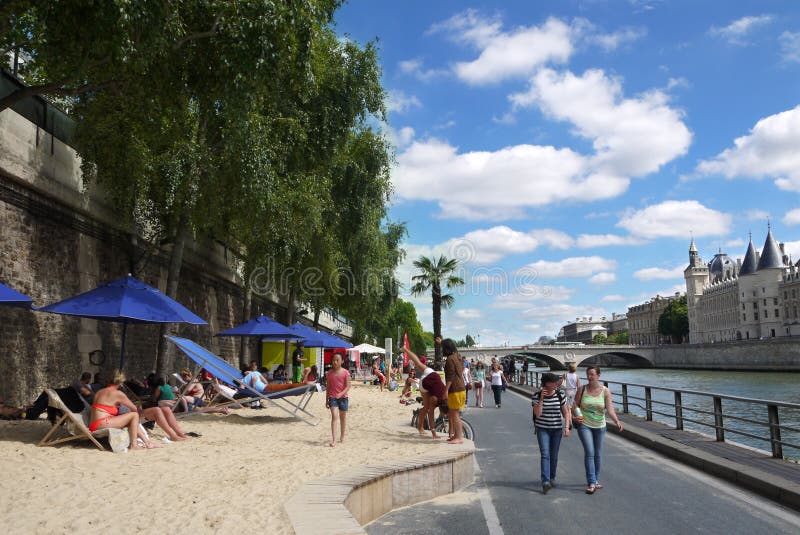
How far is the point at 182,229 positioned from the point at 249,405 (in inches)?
186

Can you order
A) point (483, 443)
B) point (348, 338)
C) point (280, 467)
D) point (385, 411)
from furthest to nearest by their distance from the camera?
1. point (348, 338)
2. point (385, 411)
3. point (483, 443)
4. point (280, 467)

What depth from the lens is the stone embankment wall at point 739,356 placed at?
76.8 m

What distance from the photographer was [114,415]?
8.99 metres

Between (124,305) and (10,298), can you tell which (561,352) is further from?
(10,298)

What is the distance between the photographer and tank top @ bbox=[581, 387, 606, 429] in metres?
7.61

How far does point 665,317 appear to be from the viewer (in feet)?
484

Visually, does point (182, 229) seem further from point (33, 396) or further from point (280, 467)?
point (280, 467)

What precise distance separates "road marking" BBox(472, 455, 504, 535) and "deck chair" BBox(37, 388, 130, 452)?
467cm

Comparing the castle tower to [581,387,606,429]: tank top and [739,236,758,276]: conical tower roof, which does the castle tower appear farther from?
[581,387,606,429]: tank top

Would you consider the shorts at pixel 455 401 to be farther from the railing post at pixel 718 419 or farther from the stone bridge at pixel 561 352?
the stone bridge at pixel 561 352

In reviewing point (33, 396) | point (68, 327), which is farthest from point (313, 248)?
point (33, 396)

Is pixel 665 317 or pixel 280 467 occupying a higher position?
pixel 665 317

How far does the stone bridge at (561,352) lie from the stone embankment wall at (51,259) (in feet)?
217

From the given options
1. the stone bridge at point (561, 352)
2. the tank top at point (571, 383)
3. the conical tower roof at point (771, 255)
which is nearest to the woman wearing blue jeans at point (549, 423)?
the tank top at point (571, 383)
